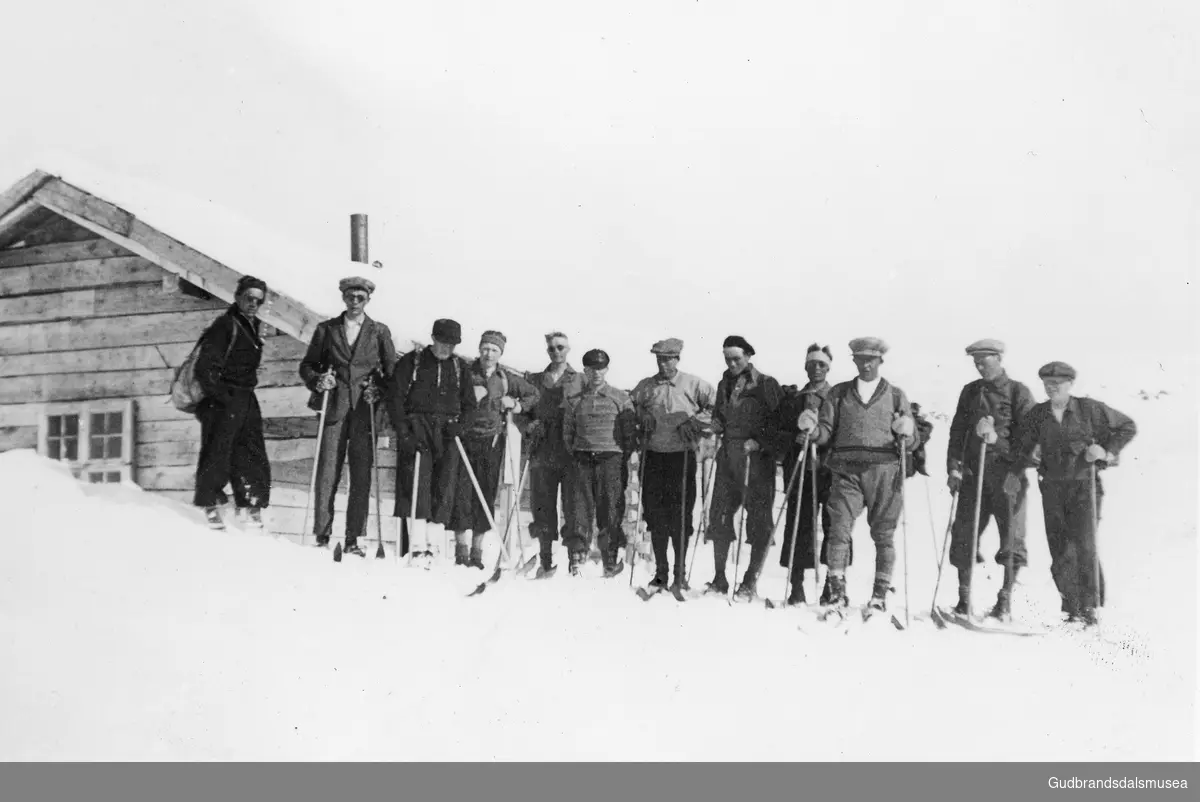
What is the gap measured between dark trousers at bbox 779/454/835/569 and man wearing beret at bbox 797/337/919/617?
1.12 ft

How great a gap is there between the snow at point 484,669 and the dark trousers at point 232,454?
15.8 inches

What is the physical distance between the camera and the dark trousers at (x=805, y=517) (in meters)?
7.77

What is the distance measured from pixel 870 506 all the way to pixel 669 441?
1.47m

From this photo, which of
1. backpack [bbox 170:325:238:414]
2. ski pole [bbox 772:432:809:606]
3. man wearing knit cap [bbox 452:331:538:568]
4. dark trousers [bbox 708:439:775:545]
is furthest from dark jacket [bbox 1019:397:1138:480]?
backpack [bbox 170:325:238:414]

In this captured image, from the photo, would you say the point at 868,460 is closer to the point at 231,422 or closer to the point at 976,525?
the point at 976,525

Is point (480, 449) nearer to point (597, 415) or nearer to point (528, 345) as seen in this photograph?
point (597, 415)

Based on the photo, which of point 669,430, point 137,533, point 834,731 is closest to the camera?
point 834,731

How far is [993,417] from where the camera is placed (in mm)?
7332

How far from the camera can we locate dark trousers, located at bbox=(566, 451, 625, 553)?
812cm

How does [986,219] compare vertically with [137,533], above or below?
above

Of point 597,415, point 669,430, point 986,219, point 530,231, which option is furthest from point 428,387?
point 986,219

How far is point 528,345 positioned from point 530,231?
1.75 meters

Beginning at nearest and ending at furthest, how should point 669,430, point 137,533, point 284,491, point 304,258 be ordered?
point 137,533 → point 669,430 → point 284,491 → point 304,258

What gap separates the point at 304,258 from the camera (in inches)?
440
